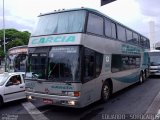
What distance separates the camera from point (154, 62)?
2209 centimetres

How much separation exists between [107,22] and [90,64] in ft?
9.57

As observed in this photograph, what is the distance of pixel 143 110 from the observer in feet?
29.9

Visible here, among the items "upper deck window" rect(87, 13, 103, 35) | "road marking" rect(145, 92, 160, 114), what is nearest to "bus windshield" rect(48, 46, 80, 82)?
"upper deck window" rect(87, 13, 103, 35)

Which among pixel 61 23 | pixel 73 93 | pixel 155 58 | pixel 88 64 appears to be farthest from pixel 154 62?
pixel 73 93

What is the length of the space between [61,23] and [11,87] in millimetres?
3580

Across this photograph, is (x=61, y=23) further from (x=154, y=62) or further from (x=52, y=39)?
(x=154, y=62)

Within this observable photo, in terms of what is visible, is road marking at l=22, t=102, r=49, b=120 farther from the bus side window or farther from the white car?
the bus side window

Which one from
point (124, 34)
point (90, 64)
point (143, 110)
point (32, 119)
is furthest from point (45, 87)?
point (124, 34)

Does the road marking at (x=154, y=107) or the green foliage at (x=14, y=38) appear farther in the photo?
the green foliage at (x=14, y=38)

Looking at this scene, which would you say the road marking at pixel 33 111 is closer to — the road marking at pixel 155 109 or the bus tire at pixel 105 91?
the bus tire at pixel 105 91

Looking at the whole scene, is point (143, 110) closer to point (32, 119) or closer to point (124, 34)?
point (32, 119)

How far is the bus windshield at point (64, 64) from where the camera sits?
8.33 m

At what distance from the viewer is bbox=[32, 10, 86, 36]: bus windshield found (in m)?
9.04

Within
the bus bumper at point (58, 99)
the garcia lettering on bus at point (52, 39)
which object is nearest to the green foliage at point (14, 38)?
the garcia lettering on bus at point (52, 39)
